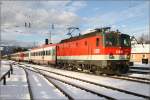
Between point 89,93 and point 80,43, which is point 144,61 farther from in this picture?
point 89,93

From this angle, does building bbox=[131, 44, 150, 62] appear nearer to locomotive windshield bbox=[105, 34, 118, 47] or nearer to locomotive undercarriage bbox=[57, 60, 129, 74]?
locomotive undercarriage bbox=[57, 60, 129, 74]

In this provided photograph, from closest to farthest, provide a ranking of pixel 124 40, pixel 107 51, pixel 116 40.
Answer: pixel 107 51 → pixel 116 40 → pixel 124 40

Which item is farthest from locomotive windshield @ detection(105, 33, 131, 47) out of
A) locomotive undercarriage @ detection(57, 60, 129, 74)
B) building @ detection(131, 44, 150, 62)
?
building @ detection(131, 44, 150, 62)

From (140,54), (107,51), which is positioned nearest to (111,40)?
(107,51)

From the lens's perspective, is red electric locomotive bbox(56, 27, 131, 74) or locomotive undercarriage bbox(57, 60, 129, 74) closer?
locomotive undercarriage bbox(57, 60, 129, 74)

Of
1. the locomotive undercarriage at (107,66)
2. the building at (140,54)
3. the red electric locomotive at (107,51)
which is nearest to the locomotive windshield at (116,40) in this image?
the red electric locomotive at (107,51)

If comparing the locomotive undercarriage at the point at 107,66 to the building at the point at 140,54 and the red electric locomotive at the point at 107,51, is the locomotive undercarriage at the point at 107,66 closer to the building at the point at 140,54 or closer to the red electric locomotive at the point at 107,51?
the red electric locomotive at the point at 107,51

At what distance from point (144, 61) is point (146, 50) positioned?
2279cm

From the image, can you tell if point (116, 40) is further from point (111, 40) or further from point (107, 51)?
point (107, 51)

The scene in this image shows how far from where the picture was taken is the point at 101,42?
24375mm

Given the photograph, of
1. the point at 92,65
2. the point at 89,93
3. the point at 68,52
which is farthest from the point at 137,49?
the point at 89,93

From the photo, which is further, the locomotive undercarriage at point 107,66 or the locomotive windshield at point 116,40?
the locomotive windshield at point 116,40

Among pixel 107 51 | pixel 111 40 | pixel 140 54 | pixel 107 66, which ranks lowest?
pixel 107 66

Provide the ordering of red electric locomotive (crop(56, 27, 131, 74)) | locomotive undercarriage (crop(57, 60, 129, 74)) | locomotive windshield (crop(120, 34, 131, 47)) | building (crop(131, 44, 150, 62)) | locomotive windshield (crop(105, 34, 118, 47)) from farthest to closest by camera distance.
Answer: building (crop(131, 44, 150, 62)) → locomotive windshield (crop(120, 34, 131, 47)) → locomotive windshield (crop(105, 34, 118, 47)) → red electric locomotive (crop(56, 27, 131, 74)) → locomotive undercarriage (crop(57, 60, 129, 74))
